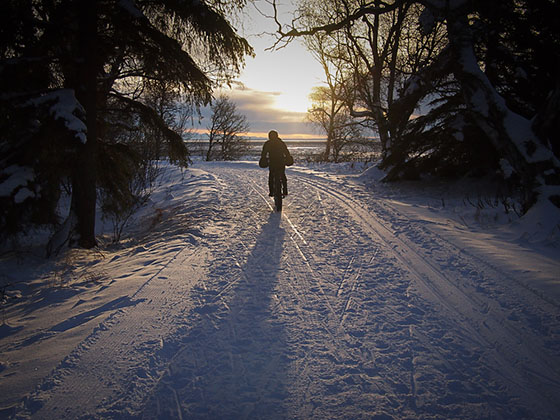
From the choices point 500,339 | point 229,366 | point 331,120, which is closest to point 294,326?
point 229,366

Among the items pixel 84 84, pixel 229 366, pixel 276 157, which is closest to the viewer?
pixel 229 366

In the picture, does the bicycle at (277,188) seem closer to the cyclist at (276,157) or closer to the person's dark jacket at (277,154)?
the cyclist at (276,157)

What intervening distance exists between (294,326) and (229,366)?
80cm

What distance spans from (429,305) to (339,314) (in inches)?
43.3

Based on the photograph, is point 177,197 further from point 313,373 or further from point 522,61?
point 522,61

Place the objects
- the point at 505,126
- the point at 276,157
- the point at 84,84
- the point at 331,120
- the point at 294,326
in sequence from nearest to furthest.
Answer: the point at 294,326 < the point at 84,84 < the point at 505,126 < the point at 276,157 < the point at 331,120

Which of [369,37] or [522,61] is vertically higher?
[369,37]

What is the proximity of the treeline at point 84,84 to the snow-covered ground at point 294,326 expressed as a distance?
129 cm

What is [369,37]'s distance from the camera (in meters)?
14.2

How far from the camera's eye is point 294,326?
2953mm

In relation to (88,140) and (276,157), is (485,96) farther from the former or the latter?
(88,140)

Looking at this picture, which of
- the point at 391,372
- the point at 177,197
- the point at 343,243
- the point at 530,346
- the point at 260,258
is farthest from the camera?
the point at 177,197

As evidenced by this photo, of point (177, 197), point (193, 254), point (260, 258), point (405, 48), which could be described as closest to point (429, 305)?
point (260, 258)

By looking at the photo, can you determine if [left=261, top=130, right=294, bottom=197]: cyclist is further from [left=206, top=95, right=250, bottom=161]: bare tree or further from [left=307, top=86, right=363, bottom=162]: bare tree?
[left=206, top=95, right=250, bottom=161]: bare tree
